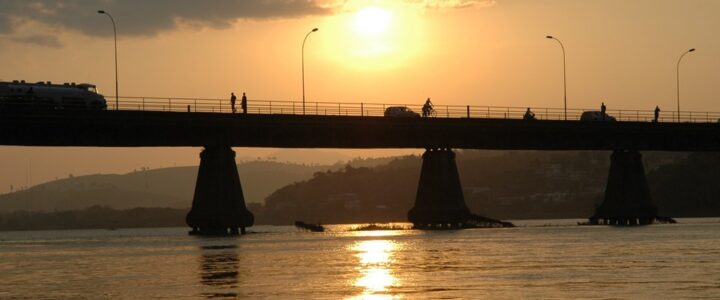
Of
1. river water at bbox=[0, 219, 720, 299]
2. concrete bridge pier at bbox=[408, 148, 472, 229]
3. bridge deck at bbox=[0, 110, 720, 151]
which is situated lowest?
river water at bbox=[0, 219, 720, 299]

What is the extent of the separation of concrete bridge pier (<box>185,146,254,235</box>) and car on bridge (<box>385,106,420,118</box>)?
24.3 metres

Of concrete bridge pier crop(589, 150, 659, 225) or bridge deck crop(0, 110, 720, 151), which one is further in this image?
concrete bridge pier crop(589, 150, 659, 225)

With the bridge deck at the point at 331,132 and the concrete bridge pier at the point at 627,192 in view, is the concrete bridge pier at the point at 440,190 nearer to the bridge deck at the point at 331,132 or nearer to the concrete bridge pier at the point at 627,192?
the bridge deck at the point at 331,132

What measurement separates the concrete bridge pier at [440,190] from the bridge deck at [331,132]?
4.86 ft

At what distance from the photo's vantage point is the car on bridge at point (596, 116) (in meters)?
163

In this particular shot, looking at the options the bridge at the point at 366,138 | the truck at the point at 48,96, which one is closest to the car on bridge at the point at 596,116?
the bridge at the point at 366,138

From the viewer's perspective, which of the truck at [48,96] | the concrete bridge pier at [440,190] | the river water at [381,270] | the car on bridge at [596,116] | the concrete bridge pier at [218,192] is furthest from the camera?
the car on bridge at [596,116]

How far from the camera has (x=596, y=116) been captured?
165m

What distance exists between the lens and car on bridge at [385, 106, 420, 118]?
15488 centimetres

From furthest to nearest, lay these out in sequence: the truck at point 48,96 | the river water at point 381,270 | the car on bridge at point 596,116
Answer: the car on bridge at point 596,116 → the truck at point 48,96 → the river water at point 381,270

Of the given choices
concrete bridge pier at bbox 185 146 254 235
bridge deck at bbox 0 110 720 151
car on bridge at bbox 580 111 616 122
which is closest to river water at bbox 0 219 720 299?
bridge deck at bbox 0 110 720 151

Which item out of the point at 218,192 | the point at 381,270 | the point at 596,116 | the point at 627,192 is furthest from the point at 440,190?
the point at 381,270

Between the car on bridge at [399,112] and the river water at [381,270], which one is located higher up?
the car on bridge at [399,112]

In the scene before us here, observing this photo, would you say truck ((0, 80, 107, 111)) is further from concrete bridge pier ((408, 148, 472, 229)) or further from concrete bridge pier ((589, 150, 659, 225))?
concrete bridge pier ((589, 150, 659, 225))
